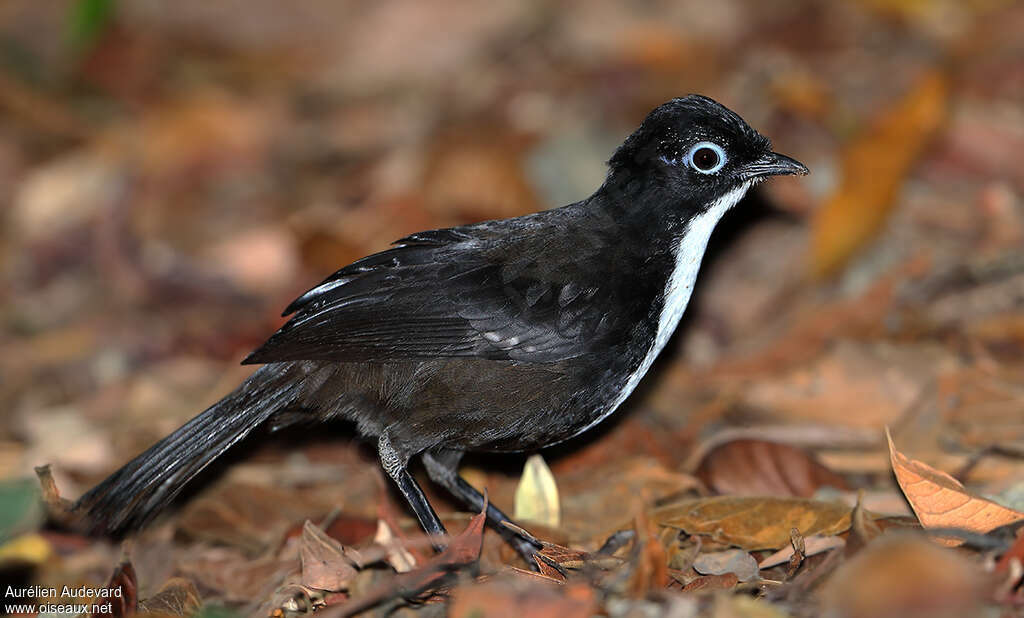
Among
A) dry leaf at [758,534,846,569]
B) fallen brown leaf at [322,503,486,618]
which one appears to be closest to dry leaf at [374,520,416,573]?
fallen brown leaf at [322,503,486,618]

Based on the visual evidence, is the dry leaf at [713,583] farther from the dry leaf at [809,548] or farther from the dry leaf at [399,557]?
the dry leaf at [399,557]

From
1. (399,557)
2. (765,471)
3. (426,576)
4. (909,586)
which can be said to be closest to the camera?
(909,586)

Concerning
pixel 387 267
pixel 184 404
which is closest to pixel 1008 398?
pixel 387 267

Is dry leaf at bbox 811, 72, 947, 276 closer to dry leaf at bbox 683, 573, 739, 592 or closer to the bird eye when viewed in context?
the bird eye

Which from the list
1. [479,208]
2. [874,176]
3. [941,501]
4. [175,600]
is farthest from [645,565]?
[479,208]

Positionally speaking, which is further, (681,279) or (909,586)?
(681,279)

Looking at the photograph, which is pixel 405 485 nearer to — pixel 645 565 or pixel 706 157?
pixel 645 565

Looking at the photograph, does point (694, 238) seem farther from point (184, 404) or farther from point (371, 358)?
point (184, 404)

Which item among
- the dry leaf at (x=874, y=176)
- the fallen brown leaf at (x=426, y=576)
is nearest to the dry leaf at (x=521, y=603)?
the fallen brown leaf at (x=426, y=576)
